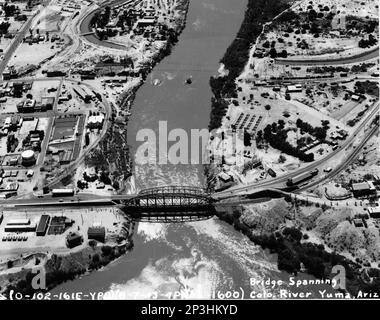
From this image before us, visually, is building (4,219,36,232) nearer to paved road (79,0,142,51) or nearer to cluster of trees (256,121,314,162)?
cluster of trees (256,121,314,162)

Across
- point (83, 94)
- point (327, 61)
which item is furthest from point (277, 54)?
point (83, 94)

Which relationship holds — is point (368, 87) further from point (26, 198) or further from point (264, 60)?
point (26, 198)

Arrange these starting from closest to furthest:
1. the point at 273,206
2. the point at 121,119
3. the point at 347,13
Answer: the point at 273,206 < the point at 121,119 < the point at 347,13

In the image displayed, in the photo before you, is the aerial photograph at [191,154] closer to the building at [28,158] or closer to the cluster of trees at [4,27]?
the building at [28,158]

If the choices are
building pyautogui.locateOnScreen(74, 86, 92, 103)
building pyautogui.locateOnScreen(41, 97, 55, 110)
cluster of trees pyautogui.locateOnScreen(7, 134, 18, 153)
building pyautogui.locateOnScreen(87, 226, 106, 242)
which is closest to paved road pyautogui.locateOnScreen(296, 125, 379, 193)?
building pyautogui.locateOnScreen(87, 226, 106, 242)
